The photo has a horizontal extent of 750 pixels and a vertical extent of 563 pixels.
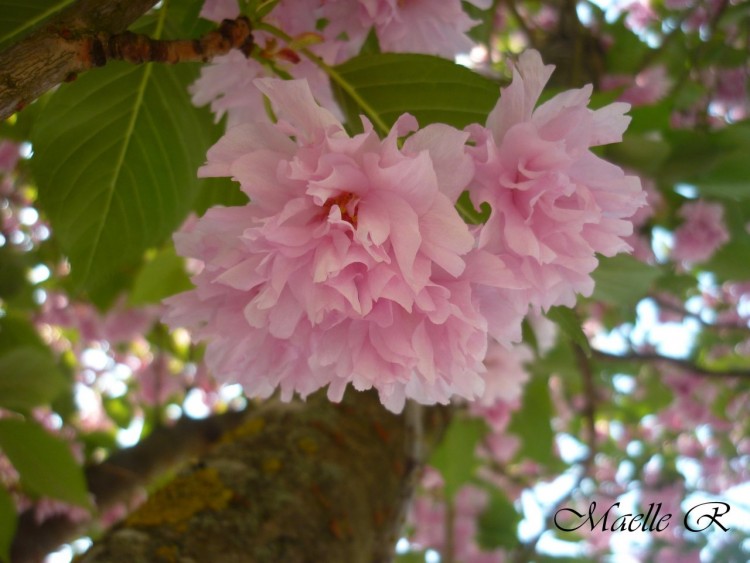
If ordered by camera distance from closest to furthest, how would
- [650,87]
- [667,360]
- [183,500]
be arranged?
[183,500]
[667,360]
[650,87]

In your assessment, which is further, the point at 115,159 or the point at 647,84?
the point at 647,84

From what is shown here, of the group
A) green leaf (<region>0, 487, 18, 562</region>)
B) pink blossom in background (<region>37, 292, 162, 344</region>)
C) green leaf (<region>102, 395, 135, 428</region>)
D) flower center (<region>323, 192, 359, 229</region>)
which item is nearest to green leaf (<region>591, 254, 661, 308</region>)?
flower center (<region>323, 192, 359, 229</region>)

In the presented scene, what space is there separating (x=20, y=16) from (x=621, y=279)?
92cm

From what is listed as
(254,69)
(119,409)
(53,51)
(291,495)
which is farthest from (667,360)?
Answer: (119,409)

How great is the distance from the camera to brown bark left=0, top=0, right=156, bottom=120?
18.3 inches

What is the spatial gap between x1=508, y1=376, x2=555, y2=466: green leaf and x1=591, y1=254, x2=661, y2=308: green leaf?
1075mm

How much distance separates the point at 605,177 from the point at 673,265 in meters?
1.99

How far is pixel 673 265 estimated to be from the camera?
241 cm

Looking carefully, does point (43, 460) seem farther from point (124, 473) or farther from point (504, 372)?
point (504, 372)

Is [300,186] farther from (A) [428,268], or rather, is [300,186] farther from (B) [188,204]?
(B) [188,204]

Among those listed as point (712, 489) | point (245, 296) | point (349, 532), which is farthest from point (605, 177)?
point (712, 489)

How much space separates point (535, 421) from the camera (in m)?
2.21

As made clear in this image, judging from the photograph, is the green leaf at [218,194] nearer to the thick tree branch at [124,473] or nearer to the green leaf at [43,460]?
the green leaf at [43,460]

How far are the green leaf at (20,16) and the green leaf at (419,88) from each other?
30 cm
